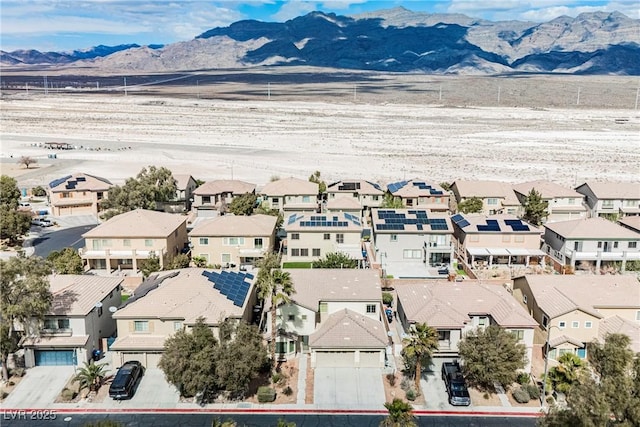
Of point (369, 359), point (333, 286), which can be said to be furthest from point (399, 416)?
point (333, 286)

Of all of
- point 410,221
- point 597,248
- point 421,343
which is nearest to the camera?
point 421,343

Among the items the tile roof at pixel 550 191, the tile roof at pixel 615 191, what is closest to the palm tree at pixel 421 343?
the tile roof at pixel 550 191

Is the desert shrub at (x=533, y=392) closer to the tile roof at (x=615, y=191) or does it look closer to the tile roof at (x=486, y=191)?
the tile roof at (x=486, y=191)

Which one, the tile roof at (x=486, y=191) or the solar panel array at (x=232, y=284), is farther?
the tile roof at (x=486, y=191)

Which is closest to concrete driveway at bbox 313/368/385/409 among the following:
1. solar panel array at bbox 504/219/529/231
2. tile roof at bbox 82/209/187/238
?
tile roof at bbox 82/209/187/238

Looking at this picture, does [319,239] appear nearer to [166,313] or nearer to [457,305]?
[457,305]

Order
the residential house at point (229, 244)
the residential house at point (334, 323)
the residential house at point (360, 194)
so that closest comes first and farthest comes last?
the residential house at point (334, 323) < the residential house at point (229, 244) < the residential house at point (360, 194)

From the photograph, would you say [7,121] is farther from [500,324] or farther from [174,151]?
[500,324]
